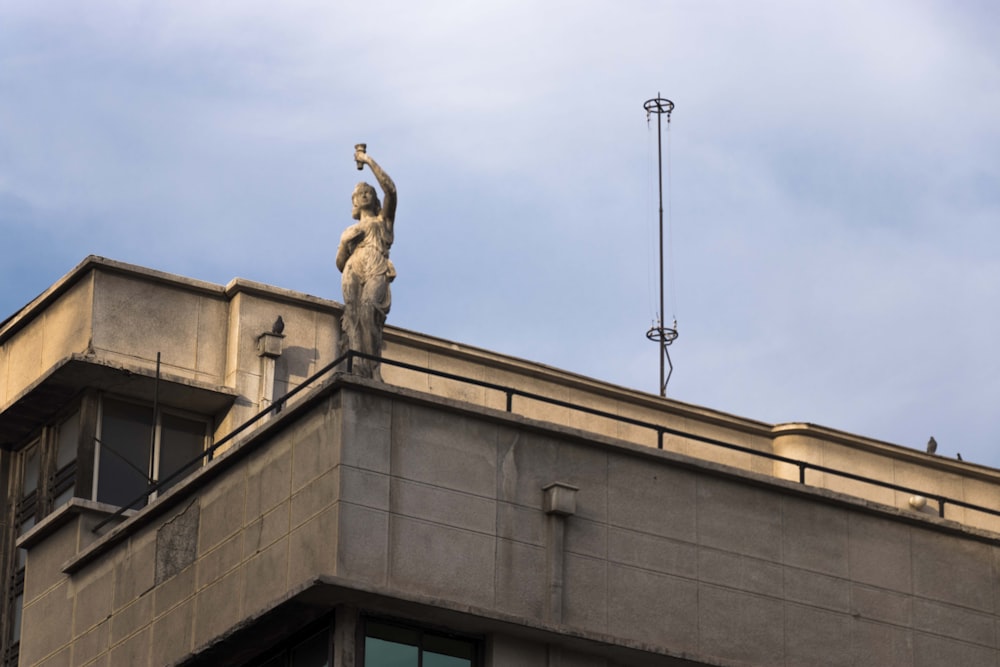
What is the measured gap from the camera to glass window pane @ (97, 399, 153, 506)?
148 feet

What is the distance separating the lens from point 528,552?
121 ft

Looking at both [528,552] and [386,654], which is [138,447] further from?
[386,654]

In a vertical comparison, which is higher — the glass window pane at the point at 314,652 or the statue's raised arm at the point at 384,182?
the statue's raised arm at the point at 384,182

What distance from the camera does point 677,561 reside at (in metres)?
38.4

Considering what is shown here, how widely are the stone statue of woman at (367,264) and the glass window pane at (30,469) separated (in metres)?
9.57

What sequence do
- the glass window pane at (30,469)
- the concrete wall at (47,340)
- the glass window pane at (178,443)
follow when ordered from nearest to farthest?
the glass window pane at (178,443), the concrete wall at (47,340), the glass window pane at (30,469)

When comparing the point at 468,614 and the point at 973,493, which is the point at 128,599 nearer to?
the point at 468,614

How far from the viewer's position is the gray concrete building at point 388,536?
3606 cm

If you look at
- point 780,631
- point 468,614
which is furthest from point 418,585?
point 780,631

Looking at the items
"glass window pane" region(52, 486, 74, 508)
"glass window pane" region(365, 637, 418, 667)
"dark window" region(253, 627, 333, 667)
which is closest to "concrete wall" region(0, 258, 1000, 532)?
"glass window pane" region(52, 486, 74, 508)

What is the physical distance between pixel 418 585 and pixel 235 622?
321 cm

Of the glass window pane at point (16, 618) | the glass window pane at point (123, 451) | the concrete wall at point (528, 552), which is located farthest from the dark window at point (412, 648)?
the glass window pane at point (16, 618)

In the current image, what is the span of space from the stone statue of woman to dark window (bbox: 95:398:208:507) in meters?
6.62

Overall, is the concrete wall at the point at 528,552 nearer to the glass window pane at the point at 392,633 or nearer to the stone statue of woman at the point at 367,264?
the glass window pane at the point at 392,633
